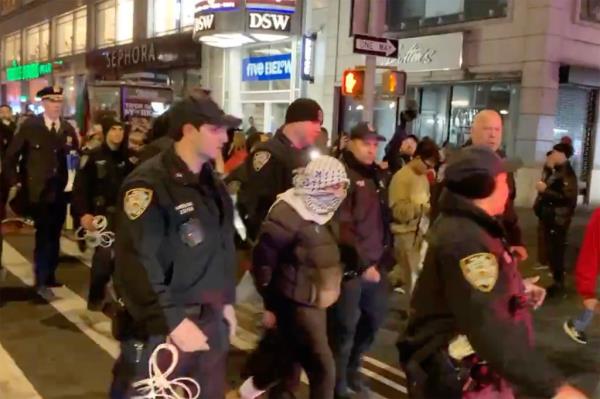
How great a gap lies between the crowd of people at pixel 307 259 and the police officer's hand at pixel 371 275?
0.07ft

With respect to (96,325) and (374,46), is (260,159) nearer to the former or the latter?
(96,325)

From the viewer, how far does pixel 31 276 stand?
8539 mm

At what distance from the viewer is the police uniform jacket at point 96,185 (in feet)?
22.4

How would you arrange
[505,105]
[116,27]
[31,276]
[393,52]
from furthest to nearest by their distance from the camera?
[116,27] < [505,105] < [393,52] < [31,276]

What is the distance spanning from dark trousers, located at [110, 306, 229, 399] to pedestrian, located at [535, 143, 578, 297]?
6.52m

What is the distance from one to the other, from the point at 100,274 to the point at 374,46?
211 inches

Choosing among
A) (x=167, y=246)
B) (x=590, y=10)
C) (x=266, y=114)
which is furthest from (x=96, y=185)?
(x=266, y=114)

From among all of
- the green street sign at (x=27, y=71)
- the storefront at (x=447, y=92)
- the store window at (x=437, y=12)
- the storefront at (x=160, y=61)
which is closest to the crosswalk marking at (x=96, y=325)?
the storefront at (x=447, y=92)

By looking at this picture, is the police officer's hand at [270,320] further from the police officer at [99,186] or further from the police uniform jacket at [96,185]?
the police uniform jacket at [96,185]

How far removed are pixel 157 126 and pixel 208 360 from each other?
274 cm

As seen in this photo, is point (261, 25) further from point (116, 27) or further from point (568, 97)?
point (116, 27)

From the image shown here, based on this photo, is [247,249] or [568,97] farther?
[568,97]

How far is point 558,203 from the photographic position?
9242 millimetres

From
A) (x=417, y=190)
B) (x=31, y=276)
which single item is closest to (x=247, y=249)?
(x=417, y=190)
